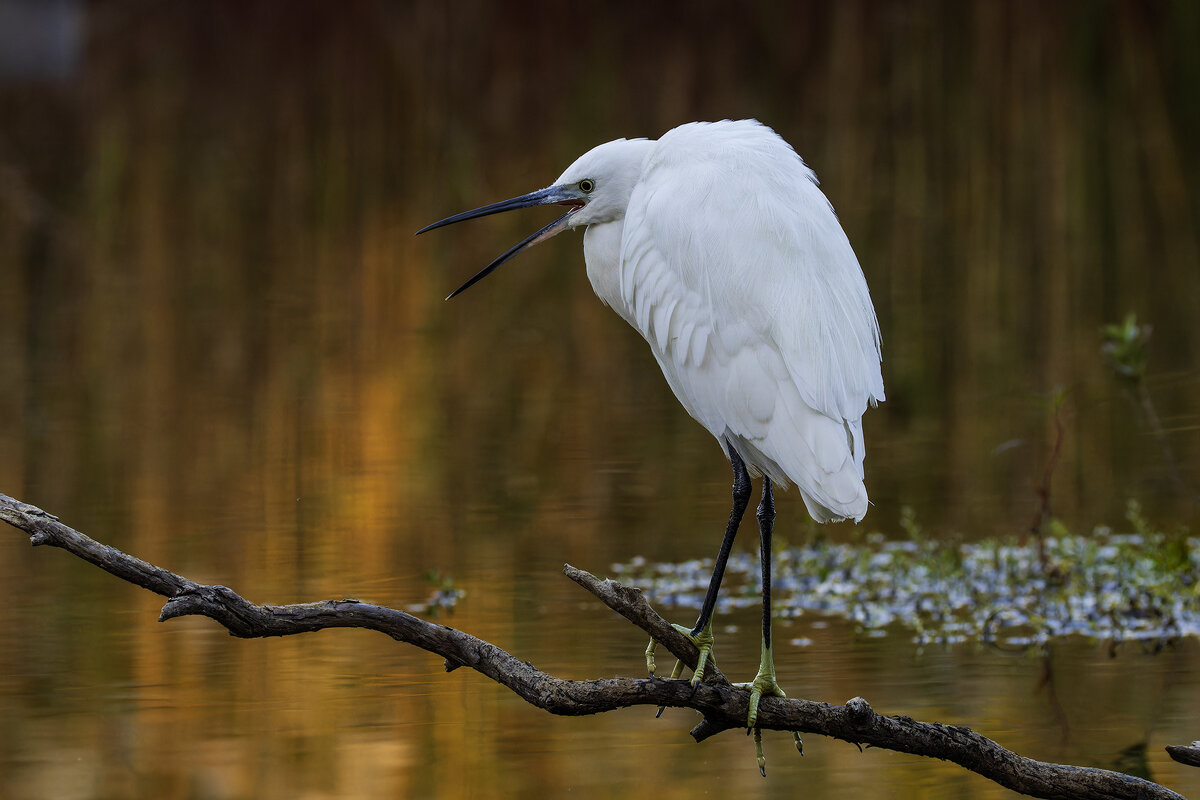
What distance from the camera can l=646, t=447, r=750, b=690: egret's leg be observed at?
12.5 feet

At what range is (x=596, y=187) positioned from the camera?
443 centimetres

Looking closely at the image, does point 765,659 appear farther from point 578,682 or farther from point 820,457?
point 578,682

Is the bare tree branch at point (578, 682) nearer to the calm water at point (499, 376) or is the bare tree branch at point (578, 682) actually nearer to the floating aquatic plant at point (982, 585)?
the calm water at point (499, 376)

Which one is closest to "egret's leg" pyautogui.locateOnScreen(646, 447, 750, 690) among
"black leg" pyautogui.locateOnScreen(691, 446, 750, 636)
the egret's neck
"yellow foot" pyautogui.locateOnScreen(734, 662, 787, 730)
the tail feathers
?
"black leg" pyautogui.locateOnScreen(691, 446, 750, 636)

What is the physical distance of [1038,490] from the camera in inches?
232

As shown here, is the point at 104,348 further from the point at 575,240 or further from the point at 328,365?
the point at 575,240

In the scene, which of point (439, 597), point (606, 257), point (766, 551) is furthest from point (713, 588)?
point (439, 597)

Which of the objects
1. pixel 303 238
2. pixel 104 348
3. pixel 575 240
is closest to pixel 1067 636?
pixel 104 348

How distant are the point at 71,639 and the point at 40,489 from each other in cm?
204

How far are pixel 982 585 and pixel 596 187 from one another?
2448 millimetres

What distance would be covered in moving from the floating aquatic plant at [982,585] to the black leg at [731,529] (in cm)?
164

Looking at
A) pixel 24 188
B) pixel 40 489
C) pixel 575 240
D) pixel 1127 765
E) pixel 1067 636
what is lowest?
pixel 1127 765

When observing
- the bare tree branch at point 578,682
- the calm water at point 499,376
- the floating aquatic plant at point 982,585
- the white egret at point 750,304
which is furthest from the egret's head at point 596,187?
the floating aquatic plant at point 982,585

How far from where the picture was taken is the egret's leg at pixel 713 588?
3.82 m
